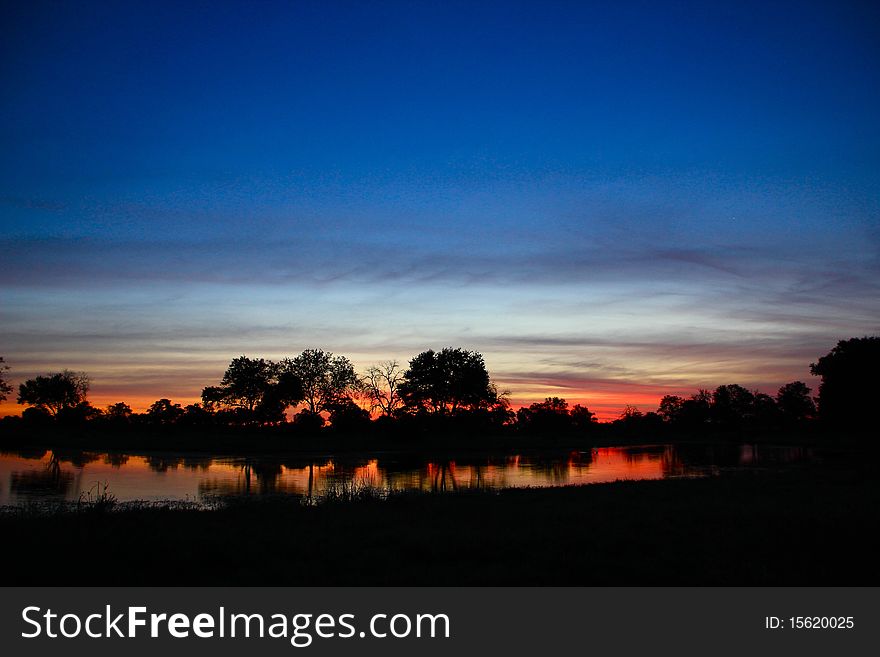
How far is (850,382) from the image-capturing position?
272ft

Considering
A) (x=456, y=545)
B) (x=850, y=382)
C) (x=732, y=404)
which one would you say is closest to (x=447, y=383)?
(x=850, y=382)

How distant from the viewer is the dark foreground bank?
9609 millimetres

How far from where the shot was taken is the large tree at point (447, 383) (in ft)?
338

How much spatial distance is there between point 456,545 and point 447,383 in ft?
300

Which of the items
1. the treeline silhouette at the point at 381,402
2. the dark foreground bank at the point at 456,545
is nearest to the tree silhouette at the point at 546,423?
the treeline silhouette at the point at 381,402

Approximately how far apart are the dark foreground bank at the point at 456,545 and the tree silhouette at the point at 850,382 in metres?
77.7

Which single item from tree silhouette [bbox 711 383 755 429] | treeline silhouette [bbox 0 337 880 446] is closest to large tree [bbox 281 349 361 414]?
treeline silhouette [bbox 0 337 880 446]

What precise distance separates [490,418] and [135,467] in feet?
238

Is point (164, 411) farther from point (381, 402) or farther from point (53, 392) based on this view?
point (381, 402)

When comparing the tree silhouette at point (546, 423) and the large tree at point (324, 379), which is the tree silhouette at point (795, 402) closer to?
the tree silhouette at point (546, 423)
